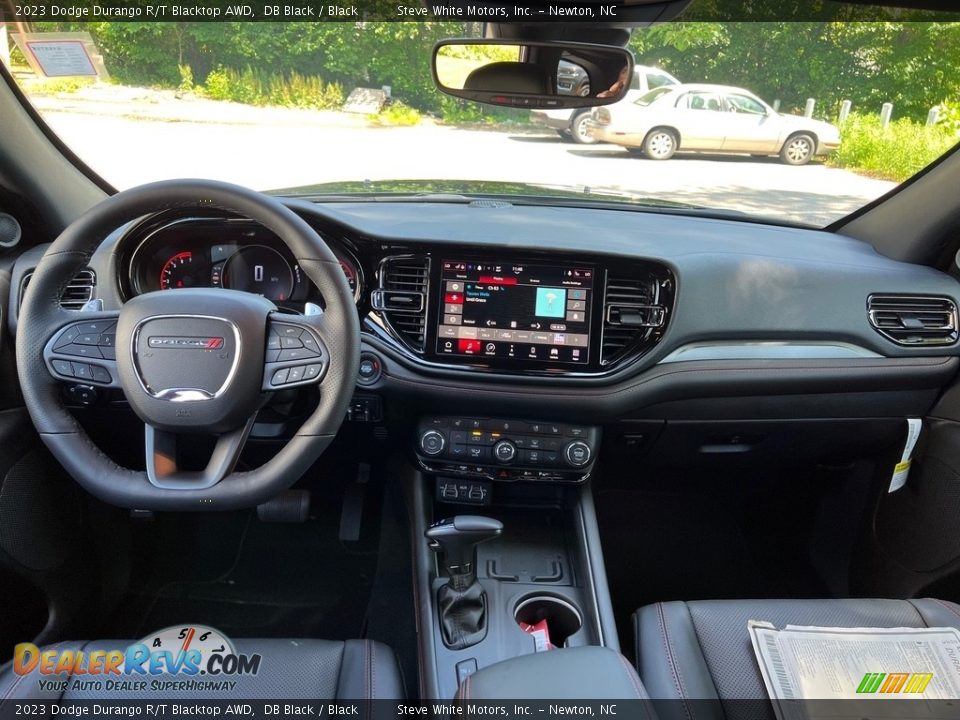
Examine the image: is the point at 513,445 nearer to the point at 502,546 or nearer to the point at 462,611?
the point at 502,546

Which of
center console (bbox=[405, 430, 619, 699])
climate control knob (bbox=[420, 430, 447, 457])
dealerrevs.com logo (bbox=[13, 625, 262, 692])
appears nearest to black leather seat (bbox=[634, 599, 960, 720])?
center console (bbox=[405, 430, 619, 699])

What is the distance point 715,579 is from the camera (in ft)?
9.27

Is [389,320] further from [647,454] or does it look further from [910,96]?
[910,96]

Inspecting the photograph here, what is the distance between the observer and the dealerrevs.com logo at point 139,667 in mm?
1543

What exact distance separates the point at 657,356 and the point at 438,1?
1185 mm

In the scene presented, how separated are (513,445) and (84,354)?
124 centimetres

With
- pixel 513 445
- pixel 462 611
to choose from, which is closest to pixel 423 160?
pixel 513 445

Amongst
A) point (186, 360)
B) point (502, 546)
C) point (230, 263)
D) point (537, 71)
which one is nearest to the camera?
point (186, 360)

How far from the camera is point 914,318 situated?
7.37 feet

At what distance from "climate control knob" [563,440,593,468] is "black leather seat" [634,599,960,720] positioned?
1.75 feet

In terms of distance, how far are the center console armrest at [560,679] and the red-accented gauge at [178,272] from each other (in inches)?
57.2

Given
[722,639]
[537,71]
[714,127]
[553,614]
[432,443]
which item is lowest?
[553,614]

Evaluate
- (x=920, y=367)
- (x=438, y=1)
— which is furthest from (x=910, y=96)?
(x=438, y=1)

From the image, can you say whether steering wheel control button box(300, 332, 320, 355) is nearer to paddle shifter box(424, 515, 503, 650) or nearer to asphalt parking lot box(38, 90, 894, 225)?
paddle shifter box(424, 515, 503, 650)
